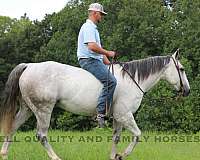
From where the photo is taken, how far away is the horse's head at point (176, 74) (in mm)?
8180

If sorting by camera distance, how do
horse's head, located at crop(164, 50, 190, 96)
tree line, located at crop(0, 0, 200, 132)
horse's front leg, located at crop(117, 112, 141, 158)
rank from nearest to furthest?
horse's front leg, located at crop(117, 112, 141, 158), horse's head, located at crop(164, 50, 190, 96), tree line, located at crop(0, 0, 200, 132)

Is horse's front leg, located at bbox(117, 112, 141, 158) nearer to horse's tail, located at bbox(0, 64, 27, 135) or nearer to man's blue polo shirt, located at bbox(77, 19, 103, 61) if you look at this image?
man's blue polo shirt, located at bbox(77, 19, 103, 61)

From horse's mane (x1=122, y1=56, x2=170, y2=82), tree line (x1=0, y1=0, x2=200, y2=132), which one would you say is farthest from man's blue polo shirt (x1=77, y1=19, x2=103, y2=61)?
tree line (x1=0, y1=0, x2=200, y2=132)

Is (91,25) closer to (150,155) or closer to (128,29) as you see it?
(150,155)

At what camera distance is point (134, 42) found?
37.9 m

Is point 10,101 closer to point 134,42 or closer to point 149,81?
point 149,81

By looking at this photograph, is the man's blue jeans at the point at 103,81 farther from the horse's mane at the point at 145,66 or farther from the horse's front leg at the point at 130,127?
the horse's mane at the point at 145,66

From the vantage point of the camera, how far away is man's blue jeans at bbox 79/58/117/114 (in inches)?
285

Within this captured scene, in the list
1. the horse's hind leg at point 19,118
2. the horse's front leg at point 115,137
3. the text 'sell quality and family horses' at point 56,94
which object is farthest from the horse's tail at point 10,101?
the horse's front leg at point 115,137

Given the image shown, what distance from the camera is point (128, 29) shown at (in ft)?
127

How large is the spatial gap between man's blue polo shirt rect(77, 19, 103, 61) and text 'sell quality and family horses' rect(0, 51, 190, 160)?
0.33 m

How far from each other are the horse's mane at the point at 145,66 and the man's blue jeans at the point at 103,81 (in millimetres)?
505

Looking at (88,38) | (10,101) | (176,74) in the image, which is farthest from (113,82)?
(10,101)

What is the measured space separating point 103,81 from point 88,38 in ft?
2.63
